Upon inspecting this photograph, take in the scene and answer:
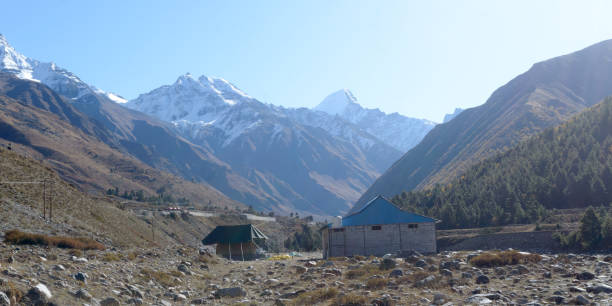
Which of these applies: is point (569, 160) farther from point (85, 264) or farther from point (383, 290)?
point (85, 264)

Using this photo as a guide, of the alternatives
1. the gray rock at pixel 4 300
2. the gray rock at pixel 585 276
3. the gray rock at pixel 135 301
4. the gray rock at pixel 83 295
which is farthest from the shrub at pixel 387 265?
the gray rock at pixel 4 300

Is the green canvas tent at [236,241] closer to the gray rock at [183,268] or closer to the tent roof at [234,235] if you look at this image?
the tent roof at [234,235]

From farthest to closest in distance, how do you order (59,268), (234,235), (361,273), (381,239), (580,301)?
(234,235) → (381,239) → (361,273) → (59,268) → (580,301)

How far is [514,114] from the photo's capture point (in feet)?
491

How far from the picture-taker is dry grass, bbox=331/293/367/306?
15.6 metres

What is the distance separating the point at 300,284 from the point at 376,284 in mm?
Answer: 3494

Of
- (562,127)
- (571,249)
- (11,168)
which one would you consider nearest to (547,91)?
(562,127)

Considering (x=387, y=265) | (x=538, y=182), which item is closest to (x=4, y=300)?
(x=387, y=265)

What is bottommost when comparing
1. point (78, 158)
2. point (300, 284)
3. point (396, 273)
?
point (300, 284)

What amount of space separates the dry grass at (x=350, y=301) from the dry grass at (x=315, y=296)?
3.01 feet

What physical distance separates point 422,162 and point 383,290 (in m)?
172

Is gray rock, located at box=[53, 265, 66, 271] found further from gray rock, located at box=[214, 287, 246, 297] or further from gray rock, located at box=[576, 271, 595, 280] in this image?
gray rock, located at box=[576, 271, 595, 280]

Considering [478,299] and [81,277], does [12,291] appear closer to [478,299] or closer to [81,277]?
[81,277]

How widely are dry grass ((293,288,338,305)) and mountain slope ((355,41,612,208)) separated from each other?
11713cm
